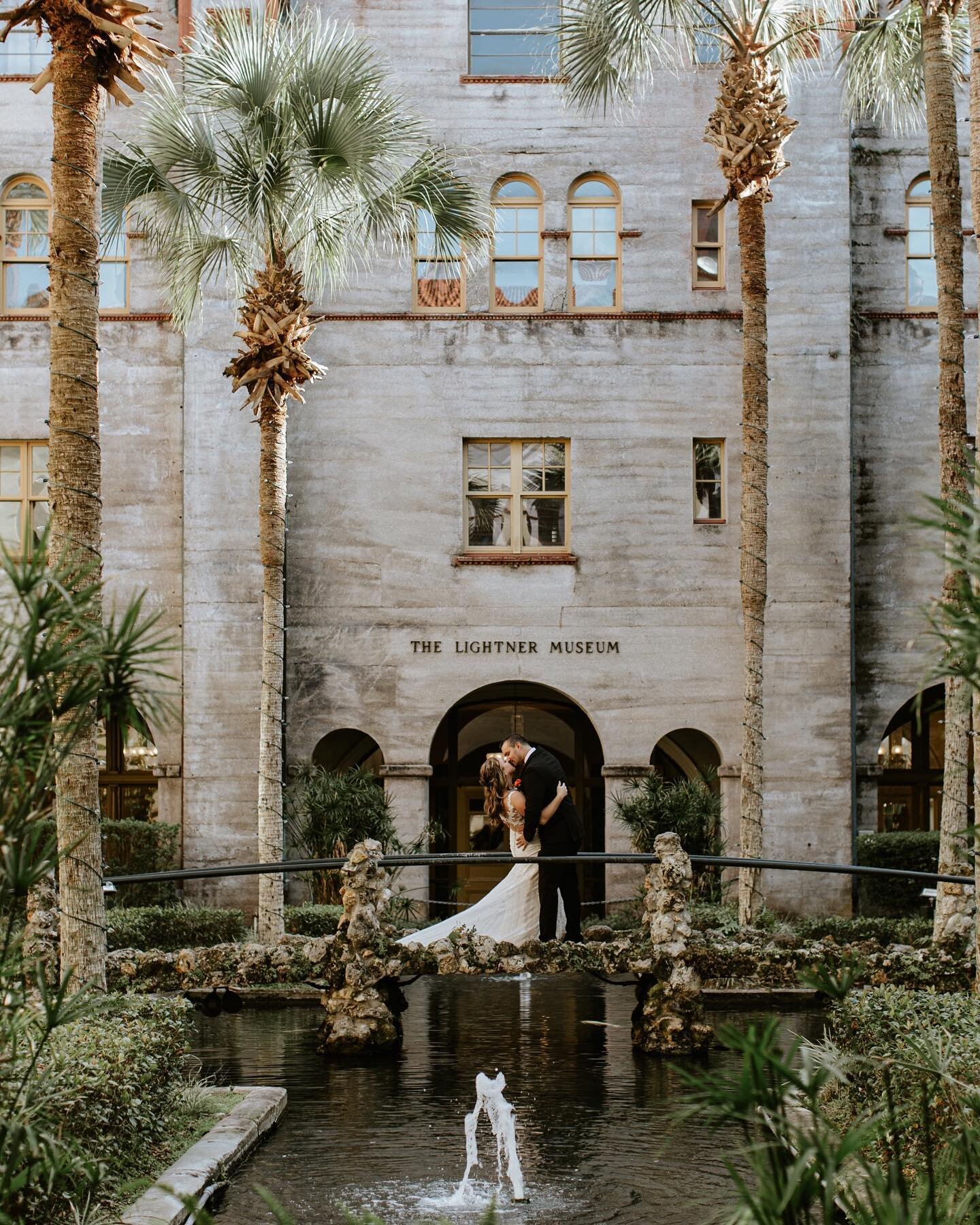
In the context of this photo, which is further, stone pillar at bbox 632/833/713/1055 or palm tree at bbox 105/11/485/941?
palm tree at bbox 105/11/485/941

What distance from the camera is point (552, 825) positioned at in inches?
577

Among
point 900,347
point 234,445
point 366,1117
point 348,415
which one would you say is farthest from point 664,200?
point 366,1117

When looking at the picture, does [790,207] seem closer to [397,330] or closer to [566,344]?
[566,344]

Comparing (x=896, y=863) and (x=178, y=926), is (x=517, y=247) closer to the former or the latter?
(x=896, y=863)

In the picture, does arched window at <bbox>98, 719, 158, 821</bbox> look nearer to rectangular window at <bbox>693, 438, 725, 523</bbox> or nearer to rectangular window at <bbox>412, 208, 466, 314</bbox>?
rectangular window at <bbox>412, 208, 466, 314</bbox>

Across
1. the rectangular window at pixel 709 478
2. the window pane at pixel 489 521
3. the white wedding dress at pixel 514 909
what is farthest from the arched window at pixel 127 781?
the white wedding dress at pixel 514 909

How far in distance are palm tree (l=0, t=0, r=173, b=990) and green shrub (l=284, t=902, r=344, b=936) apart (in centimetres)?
980

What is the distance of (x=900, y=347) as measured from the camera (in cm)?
2444

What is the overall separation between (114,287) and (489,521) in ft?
21.4

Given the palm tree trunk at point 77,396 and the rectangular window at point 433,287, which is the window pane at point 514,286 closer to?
the rectangular window at point 433,287

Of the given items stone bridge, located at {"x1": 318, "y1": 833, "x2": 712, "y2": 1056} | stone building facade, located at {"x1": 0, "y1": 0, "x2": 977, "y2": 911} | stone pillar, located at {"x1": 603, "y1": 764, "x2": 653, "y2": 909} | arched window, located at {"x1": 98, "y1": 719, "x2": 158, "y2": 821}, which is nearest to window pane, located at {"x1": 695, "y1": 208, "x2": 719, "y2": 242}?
stone building facade, located at {"x1": 0, "y1": 0, "x2": 977, "y2": 911}

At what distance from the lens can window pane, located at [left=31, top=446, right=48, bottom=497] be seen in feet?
78.4

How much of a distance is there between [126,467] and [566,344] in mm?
6625

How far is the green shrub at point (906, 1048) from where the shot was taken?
22.0 ft
